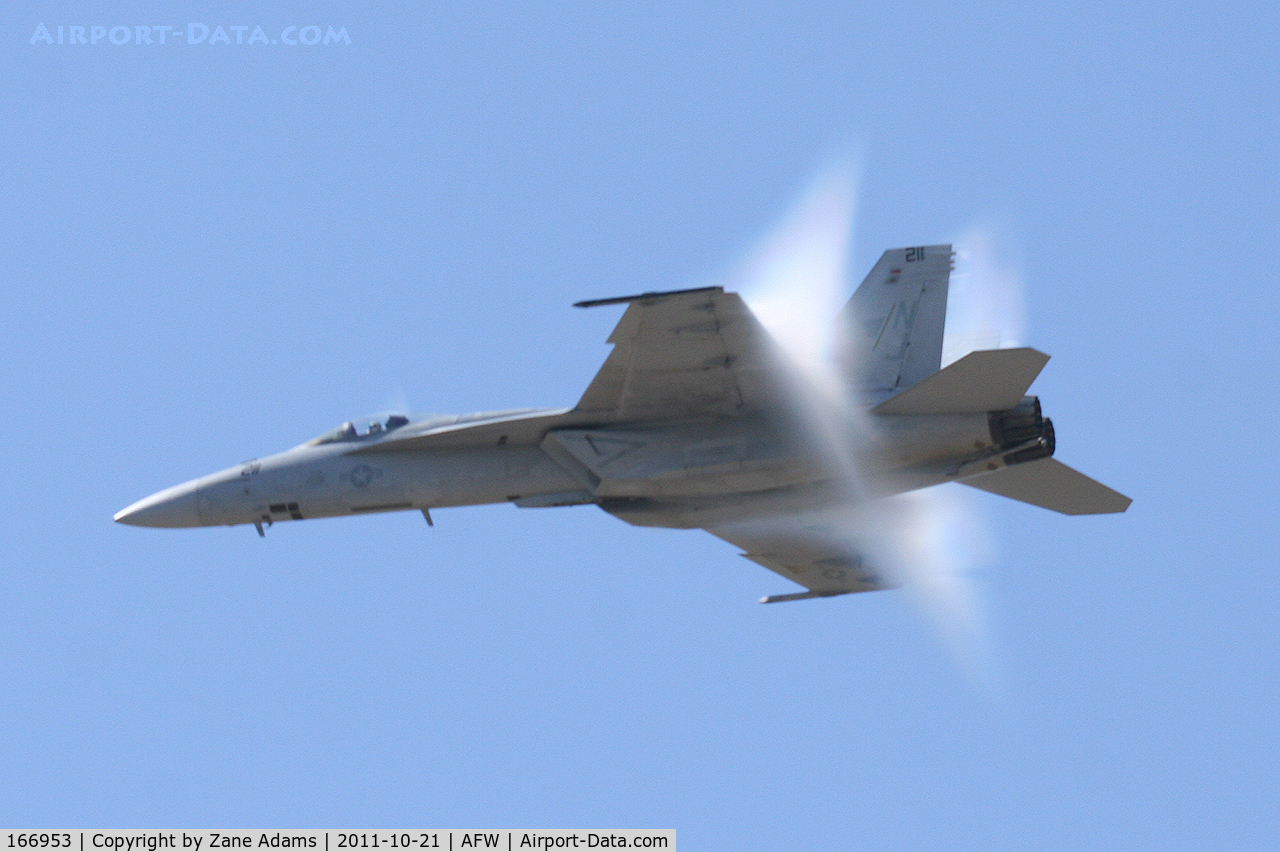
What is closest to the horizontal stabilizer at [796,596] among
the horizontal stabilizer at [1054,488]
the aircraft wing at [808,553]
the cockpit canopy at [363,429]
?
the aircraft wing at [808,553]

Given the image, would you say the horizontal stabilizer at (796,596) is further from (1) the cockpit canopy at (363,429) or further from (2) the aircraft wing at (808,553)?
(1) the cockpit canopy at (363,429)

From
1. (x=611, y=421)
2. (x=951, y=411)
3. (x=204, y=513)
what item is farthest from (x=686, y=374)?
(x=204, y=513)

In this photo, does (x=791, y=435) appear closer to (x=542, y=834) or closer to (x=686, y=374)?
(x=686, y=374)

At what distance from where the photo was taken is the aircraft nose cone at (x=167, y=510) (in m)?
24.1

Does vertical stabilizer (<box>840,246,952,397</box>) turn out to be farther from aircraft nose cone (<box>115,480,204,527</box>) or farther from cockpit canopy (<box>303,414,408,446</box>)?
aircraft nose cone (<box>115,480,204,527</box>)

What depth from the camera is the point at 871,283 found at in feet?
77.1

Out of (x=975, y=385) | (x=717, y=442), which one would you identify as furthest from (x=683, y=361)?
(x=975, y=385)

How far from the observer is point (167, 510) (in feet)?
79.1

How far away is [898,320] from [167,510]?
392 inches

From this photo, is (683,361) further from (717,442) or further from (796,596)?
(796,596)

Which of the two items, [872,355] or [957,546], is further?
[957,546]

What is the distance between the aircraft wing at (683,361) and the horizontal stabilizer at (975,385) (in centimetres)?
165

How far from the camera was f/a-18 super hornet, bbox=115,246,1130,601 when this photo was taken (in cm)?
2092

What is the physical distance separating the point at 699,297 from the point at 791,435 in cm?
262
